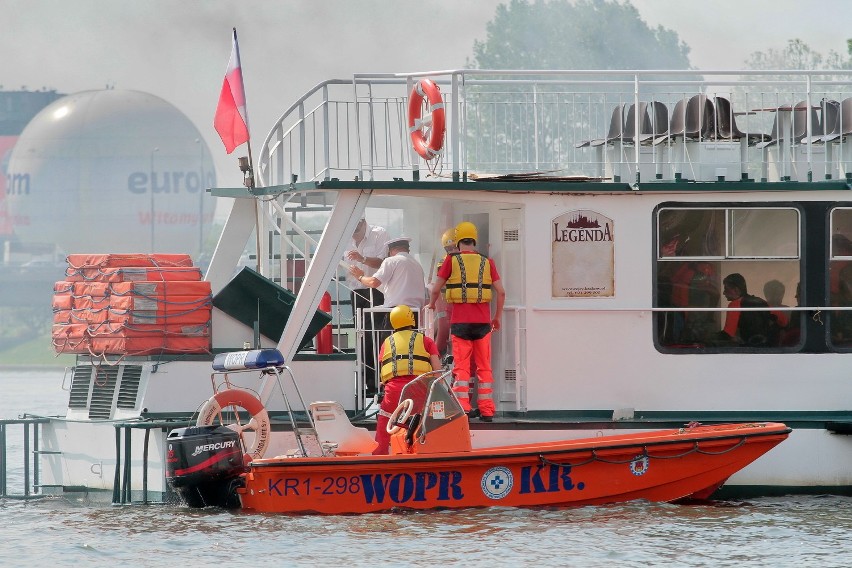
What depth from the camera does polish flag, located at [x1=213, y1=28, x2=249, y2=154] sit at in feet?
45.0

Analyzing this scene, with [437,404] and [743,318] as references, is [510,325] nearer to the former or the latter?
[437,404]

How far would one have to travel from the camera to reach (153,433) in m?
12.4

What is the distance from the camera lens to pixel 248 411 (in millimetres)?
12102

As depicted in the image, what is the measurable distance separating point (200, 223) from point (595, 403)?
230 ft

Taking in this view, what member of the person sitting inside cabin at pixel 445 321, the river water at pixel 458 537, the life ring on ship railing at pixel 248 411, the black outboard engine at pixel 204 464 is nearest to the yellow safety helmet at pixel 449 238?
the person sitting inside cabin at pixel 445 321

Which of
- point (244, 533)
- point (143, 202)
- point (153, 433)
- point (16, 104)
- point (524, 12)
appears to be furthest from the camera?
point (16, 104)

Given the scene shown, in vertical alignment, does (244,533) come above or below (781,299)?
below

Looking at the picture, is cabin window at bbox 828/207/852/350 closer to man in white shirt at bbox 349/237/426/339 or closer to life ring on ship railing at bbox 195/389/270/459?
man in white shirt at bbox 349/237/426/339

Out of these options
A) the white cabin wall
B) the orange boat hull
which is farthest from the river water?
the white cabin wall

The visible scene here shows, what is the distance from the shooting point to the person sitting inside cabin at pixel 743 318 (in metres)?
12.9

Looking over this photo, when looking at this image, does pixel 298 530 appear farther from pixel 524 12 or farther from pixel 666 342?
pixel 524 12

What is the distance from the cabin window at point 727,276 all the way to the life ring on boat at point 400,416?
99.4 inches

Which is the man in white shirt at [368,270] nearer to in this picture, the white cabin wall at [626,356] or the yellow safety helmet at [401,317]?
the yellow safety helmet at [401,317]

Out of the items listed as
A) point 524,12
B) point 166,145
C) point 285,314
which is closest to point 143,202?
point 166,145
